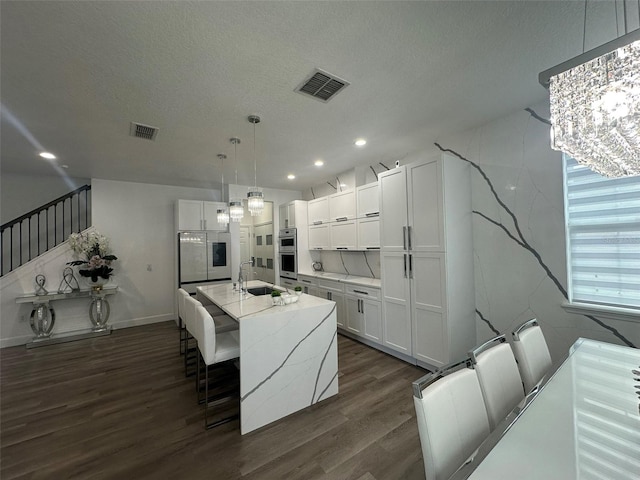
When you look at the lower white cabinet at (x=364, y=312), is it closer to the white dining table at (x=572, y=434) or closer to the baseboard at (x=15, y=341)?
the white dining table at (x=572, y=434)

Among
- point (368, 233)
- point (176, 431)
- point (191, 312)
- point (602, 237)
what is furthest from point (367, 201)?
point (176, 431)

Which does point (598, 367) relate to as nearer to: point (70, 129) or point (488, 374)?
point (488, 374)

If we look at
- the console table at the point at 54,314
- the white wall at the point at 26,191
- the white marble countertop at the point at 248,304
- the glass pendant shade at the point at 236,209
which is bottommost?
the console table at the point at 54,314

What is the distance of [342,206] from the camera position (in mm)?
4422

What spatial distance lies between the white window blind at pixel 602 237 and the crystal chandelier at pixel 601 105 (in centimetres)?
133

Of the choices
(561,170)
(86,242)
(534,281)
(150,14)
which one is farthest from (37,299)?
(561,170)

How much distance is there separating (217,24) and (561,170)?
3053 millimetres

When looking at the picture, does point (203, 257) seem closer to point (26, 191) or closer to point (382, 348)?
point (26, 191)

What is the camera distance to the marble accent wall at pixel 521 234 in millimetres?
2391

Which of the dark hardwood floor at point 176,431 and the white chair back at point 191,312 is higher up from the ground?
the white chair back at point 191,312

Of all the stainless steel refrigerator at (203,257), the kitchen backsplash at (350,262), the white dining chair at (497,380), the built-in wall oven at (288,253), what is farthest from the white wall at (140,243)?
the white dining chair at (497,380)

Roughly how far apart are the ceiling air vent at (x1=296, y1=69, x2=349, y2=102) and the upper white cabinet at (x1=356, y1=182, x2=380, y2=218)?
1770 mm

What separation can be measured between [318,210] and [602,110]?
414cm

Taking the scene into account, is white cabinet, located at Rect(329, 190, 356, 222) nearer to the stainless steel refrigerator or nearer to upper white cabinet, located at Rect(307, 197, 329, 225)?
upper white cabinet, located at Rect(307, 197, 329, 225)
